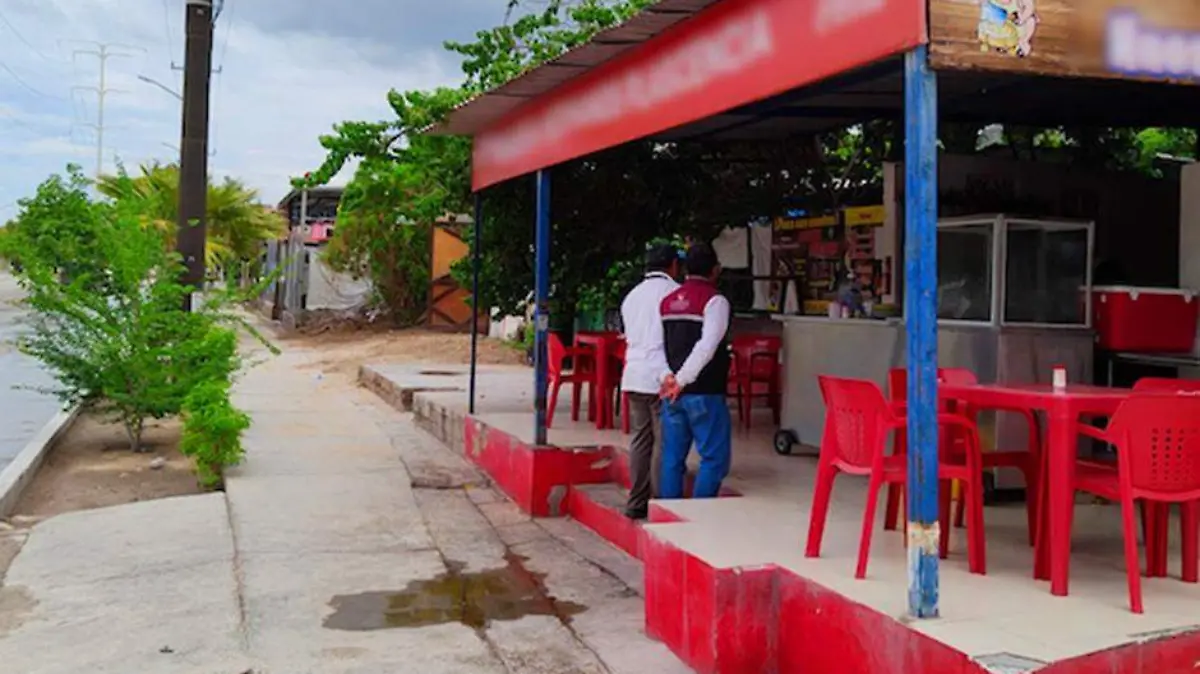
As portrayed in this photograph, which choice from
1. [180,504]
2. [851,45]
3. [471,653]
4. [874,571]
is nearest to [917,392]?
[874,571]

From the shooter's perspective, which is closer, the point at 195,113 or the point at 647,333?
the point at 647,333

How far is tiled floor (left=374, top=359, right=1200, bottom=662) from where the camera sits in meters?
3.73

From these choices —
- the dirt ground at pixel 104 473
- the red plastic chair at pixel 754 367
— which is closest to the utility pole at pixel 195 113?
the dirt ground at pixel 104 473

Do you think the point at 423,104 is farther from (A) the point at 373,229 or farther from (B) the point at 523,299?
(A) the point at 373,229

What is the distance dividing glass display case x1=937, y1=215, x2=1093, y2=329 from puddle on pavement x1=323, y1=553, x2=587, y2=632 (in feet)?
10.6

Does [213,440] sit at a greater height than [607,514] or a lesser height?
greater

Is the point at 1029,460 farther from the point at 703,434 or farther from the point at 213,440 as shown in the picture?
the point at 213,440

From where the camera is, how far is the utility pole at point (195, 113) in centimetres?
1244

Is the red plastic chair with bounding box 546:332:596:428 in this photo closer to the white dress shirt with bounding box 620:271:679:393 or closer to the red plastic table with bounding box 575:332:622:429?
the red plastic table with bounding box 575:332:622:429

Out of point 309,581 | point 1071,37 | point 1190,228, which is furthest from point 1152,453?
point 309,581

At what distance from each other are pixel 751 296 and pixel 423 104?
429 centimetres

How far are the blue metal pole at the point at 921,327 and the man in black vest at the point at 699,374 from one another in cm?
229

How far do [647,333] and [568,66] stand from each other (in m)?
2.03

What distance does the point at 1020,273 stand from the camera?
695 centimetres
